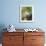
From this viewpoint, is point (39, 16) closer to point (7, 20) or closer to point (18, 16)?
point (18, 16)

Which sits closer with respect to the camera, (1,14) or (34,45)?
(34,45)

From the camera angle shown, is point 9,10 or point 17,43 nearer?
point 17,43

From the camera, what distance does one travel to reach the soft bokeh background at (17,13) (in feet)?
13.4

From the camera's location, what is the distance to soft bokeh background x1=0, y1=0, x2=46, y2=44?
13.4ft

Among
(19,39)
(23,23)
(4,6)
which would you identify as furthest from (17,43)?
(4,6)

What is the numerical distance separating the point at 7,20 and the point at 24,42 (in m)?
1.00

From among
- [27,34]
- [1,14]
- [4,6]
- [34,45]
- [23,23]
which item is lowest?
[34,45]

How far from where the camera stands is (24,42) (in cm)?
363

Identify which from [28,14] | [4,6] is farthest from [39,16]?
[4,6]

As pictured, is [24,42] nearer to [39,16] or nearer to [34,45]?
[34,45]

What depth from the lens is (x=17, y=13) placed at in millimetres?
4109

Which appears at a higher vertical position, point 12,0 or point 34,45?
point 12,0

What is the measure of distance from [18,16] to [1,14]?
1.86 feet

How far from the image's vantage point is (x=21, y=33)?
361 cm
